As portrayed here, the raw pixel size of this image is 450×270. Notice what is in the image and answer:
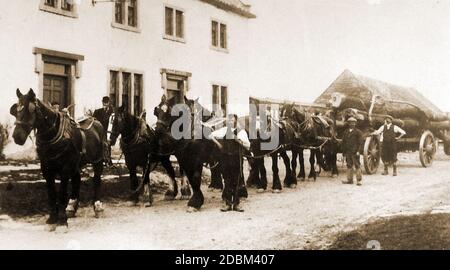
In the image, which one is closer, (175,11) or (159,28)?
(159,28)

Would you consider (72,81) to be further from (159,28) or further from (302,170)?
(302,170)

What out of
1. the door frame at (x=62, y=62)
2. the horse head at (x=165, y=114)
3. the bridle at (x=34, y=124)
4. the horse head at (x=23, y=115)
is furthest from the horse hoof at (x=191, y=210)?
the door frame at (x=62, y=62)

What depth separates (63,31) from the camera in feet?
30.3

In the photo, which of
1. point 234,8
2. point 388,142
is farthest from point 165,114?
point 234,8

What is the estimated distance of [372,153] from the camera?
10.7 metres

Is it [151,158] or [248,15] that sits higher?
[248,15]

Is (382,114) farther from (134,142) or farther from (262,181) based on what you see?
(134,142)

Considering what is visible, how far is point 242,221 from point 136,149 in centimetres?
234

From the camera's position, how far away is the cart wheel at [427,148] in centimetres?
1162

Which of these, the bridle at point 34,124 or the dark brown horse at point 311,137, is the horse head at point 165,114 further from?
the dark brown horse at point 311,137

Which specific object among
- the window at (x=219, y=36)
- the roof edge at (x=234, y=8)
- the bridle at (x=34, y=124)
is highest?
the roof edge at (x=234, y=8)

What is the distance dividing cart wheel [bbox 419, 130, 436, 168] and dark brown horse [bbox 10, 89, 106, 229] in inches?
350
